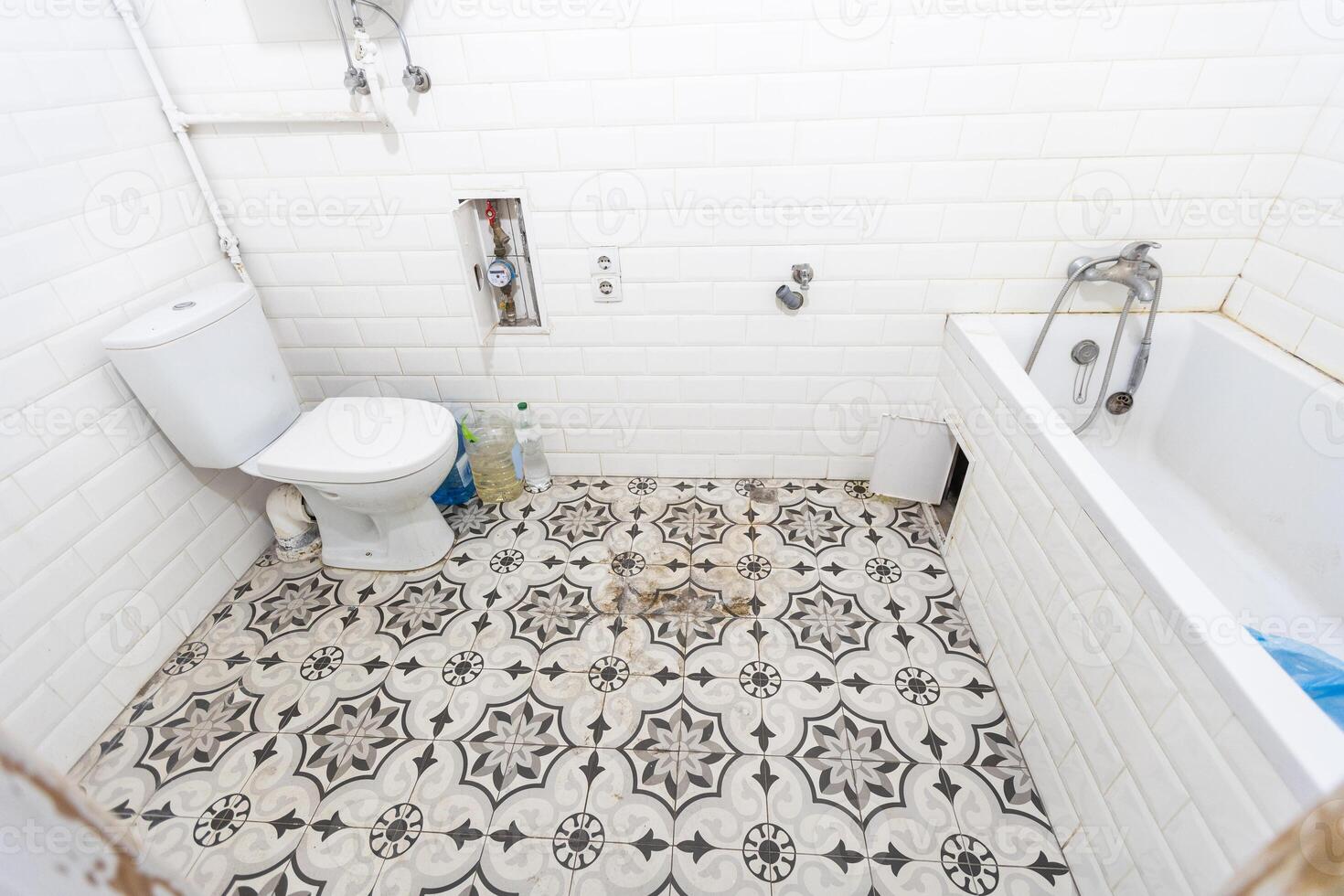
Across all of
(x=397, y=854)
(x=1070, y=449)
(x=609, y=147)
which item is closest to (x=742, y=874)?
(x=397, y=854)

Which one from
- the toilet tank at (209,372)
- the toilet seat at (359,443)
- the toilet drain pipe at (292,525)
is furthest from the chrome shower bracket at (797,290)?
the toilet drain pipe at (292,525)

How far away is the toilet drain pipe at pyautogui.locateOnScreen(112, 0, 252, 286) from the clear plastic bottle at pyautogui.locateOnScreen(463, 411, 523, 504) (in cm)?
76

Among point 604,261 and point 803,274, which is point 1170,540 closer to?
point 803,274

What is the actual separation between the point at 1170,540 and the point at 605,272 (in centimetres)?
173

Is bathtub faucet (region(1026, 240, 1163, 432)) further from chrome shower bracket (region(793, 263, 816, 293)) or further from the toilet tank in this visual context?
the toilet tank

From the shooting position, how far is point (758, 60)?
163 cm

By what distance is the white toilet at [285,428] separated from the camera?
161 centimetres

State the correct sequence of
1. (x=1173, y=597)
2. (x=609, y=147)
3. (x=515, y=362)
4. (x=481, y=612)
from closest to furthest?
(x=1173, y=597), (x=609, y=147), (x=481, y=612), (x=515, y=362)

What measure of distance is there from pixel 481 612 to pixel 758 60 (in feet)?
5.34

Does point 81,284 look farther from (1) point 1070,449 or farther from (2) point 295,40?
(1) point 1070,449

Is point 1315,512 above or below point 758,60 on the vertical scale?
below

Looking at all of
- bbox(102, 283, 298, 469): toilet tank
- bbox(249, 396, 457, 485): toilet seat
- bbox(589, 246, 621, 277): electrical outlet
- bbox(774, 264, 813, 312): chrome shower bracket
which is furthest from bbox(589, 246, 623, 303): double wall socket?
bbox(102, 283, 298, 469): toilet tank

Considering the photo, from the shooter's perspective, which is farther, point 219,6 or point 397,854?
point 219,6

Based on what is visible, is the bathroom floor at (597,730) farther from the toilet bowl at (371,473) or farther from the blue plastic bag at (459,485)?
the blue plastic bag at (459,485)
